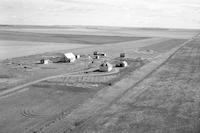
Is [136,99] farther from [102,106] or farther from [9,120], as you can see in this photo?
[9,120]

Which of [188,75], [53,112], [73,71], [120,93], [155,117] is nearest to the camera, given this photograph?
[155,117]

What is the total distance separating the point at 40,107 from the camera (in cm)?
3158

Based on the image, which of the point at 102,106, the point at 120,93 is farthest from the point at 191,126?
the point at 120,93

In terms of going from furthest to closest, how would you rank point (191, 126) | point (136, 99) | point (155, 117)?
point (136, 99) < point (155, 117) < point (191, 126)

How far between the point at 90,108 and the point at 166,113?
9680 mm

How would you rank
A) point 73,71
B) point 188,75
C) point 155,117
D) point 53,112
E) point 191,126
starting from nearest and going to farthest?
point 191,126 → point 155,117 → point 53,112 → point 188,75 → point 73,71

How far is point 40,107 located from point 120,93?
12930 millimetres

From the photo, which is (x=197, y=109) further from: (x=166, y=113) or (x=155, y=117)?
(x=155, y=117)

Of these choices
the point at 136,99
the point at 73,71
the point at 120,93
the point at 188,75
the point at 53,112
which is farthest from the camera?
the point at 73,71

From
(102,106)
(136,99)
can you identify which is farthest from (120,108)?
(136,99)

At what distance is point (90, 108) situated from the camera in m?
31.0

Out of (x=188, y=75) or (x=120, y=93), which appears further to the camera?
(x=188, y=75)

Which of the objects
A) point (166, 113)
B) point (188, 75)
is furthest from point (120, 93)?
point (188, 75)

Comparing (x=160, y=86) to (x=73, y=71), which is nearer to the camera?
(x=160, y=86)
